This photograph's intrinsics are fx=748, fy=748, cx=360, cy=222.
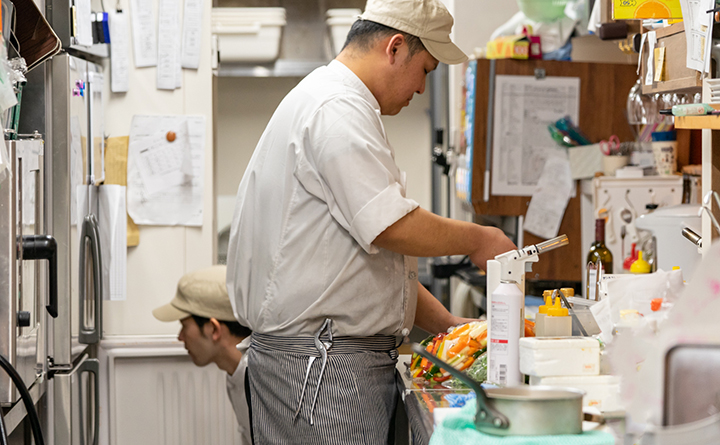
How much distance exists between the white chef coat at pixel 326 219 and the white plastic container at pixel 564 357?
0.49 m

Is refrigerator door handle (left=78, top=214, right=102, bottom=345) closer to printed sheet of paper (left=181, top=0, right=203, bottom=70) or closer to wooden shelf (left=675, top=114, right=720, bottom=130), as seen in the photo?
printed sheet of paper (left=181, top=0, right=203, bottom=70)

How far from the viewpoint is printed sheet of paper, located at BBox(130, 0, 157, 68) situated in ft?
9.57

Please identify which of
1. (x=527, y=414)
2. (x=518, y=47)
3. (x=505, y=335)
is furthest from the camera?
(x=518, y=47)

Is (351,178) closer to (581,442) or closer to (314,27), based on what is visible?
(581,442)

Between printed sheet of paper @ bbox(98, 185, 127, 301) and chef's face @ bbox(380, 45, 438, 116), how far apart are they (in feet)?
4.05

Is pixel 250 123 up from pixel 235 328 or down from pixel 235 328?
up

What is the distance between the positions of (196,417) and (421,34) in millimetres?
1853

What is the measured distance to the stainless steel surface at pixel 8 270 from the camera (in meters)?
1.52

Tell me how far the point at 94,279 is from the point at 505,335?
1.63m

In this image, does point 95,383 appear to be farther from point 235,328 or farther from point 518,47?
point 518,47

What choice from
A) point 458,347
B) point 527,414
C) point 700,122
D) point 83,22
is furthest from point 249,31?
point 527,414

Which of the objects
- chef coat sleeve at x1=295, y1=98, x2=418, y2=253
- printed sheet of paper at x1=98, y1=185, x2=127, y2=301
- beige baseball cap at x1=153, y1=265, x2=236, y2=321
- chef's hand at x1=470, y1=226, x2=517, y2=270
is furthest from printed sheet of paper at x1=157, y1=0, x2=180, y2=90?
chef's hand at x1=470, y1=226, x2=517, y2=270

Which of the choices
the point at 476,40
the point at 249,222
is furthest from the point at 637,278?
the point at 476,40

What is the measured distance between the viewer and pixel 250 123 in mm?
4535
